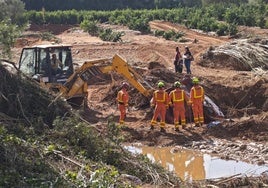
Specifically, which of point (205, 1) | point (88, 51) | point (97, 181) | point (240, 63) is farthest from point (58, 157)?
point (205, 1)

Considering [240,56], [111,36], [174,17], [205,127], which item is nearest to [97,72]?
[205,127]

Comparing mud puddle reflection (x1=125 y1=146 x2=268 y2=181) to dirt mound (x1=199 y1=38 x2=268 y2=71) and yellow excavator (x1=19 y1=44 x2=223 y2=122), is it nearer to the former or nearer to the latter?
yellow excavator (x1=19 y1=44 x2=223 y2=122)

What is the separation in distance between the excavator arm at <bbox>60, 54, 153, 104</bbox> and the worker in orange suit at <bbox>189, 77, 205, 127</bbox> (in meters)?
2.13

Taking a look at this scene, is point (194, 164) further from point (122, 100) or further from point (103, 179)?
point (103, 179)

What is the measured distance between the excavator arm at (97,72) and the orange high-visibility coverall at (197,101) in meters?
2.14

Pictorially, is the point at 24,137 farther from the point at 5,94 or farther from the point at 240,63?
the point at 240,63

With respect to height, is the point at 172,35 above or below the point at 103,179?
below

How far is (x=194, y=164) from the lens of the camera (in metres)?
14.3

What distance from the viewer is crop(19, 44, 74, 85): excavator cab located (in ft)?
58.2

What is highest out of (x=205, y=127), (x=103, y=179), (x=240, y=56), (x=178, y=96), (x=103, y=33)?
(x=103, y=179)

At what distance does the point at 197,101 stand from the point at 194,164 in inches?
98.0

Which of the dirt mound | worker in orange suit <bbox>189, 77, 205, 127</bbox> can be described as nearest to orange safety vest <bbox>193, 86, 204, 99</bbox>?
worker in orange suit <bbox>189, 77, 205, 127</bbox>

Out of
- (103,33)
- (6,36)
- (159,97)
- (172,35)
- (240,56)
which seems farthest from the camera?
(103,33)

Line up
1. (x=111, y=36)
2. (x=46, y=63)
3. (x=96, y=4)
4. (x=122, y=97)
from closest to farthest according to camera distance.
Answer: (x=122, y=97), (x=46, y=63), (x=111, y=36), (x=96, y=4)
